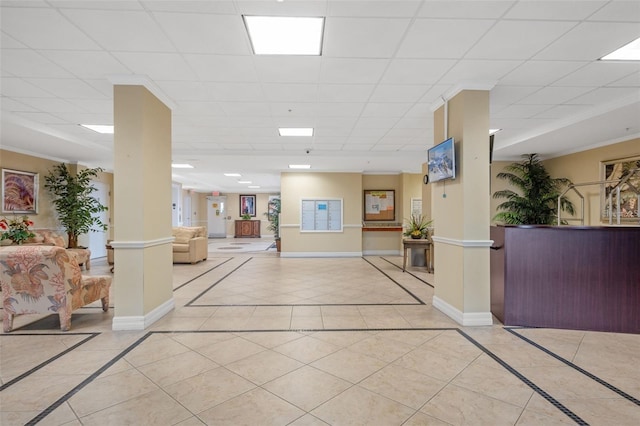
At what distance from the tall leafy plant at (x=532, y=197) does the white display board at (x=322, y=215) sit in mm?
4227

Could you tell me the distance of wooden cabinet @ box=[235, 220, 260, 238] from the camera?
1580 centimetres

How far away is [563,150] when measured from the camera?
6.29 m

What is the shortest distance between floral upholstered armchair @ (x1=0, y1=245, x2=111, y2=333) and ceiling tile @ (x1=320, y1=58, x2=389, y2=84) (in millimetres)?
3375

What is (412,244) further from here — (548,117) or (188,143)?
(188,143)

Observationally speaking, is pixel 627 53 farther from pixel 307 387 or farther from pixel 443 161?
pixel 307 387

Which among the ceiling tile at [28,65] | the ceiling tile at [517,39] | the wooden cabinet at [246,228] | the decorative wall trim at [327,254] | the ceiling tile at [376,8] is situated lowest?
the decorative wall trim at [327,254]

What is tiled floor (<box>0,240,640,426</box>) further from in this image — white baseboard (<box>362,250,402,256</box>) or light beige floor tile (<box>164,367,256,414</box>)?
white baseboard (<box>362,250,402,256</box>)

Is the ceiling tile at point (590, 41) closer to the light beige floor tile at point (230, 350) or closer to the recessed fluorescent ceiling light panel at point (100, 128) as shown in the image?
the light beige floor tile at point (230, 350)

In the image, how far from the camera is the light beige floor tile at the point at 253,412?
1788mm

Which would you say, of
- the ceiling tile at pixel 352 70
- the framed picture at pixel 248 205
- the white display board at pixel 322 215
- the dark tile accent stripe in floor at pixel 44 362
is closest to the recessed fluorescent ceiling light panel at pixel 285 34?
the ceiling tile at pixel 352 70

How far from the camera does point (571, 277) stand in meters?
3.21

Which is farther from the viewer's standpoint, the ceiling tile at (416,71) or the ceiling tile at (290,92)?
the ceiling tile at (290,92)

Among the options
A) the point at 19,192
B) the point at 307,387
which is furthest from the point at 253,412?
the point at 19,192

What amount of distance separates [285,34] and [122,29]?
1313 millimetres
